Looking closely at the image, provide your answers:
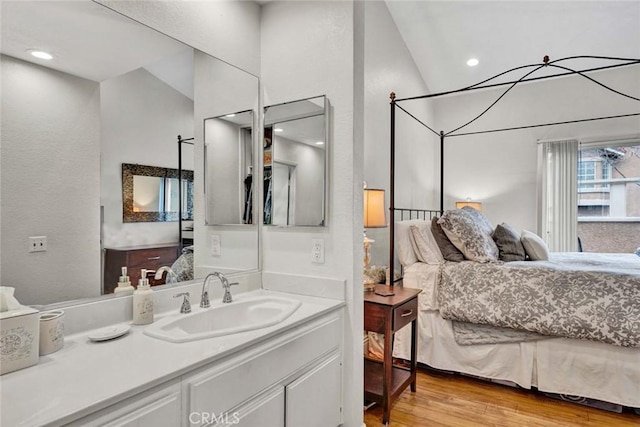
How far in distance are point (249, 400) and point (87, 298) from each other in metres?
0.70

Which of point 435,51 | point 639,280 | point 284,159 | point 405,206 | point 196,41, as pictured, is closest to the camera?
point 196,41

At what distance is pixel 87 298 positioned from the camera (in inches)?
52.3

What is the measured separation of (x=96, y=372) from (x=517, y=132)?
5284 mm


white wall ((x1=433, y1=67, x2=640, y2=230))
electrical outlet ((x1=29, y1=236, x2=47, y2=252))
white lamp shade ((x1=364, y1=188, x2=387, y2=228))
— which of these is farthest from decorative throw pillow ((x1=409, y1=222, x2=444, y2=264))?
white wall ((x1=433, y1=67, x2=640, y2=230))

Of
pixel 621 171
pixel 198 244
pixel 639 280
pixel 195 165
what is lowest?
pixel 639 280

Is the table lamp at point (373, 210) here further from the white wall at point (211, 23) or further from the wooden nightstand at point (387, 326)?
the white wall at point (211, 23)

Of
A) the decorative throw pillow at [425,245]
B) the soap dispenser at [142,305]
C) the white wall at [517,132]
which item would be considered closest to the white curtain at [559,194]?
the white wall at [517,132]

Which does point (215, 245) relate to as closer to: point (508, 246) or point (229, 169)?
point (229, 169)

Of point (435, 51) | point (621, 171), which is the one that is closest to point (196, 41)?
point (435, 51)

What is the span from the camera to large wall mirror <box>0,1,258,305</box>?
3.78 ft

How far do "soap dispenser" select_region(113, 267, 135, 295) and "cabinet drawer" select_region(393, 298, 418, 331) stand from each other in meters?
1.42

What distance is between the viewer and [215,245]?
6.32 ft

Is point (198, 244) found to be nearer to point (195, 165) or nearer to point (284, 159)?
point (195, 165)

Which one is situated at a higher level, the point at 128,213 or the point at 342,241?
the point at 128,213
